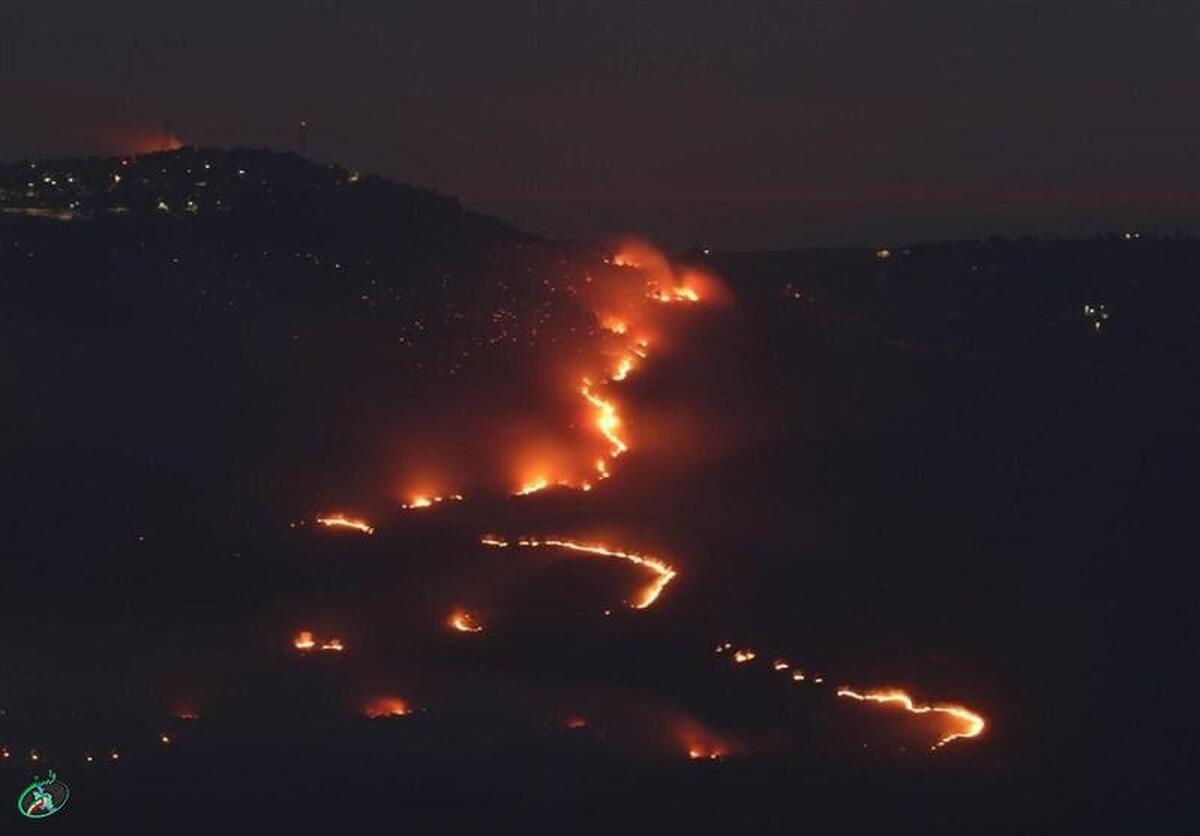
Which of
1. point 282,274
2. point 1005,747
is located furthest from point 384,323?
point 1005,747

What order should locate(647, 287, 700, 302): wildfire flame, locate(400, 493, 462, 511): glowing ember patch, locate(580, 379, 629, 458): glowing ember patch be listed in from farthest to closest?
locate(647, 287, 700, 302): wildfire flame
locate(580, 379, 629, 458): glowing ember patch
locate(400, 493, 462, 511): glowing ember patch

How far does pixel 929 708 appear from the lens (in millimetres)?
19766

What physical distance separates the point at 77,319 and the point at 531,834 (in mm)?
23944

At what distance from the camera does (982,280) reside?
236 feet

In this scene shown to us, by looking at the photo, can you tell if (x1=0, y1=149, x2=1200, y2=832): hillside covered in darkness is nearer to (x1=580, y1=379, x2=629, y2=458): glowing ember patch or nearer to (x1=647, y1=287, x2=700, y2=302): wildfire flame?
(x1=580, y1=379, x2=629, y2=458): glowing ember patch

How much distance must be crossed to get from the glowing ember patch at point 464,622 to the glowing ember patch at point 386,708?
335 centimetres

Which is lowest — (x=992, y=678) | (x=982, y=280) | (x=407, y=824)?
(x=407, y=824)

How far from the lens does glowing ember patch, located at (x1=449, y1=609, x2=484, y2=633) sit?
21828mm

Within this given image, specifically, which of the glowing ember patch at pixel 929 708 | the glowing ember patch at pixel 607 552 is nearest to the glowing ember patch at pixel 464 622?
the glowing ember patch at pixel 607 552

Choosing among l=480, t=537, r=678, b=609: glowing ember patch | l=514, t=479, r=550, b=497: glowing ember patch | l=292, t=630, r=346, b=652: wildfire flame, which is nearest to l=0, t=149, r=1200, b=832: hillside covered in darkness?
l=292, t=630, r=346, b=652: wildfire flame

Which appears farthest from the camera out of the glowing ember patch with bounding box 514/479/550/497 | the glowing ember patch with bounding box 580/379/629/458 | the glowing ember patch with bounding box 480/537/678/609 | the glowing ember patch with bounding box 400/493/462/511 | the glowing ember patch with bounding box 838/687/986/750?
the glowing ember patch with bounding box 580/379/629/458

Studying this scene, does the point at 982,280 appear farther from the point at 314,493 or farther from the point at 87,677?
the point at 87,677

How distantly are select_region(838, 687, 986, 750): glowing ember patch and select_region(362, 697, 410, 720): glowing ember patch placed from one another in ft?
16.3

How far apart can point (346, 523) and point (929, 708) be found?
35.4 ft
